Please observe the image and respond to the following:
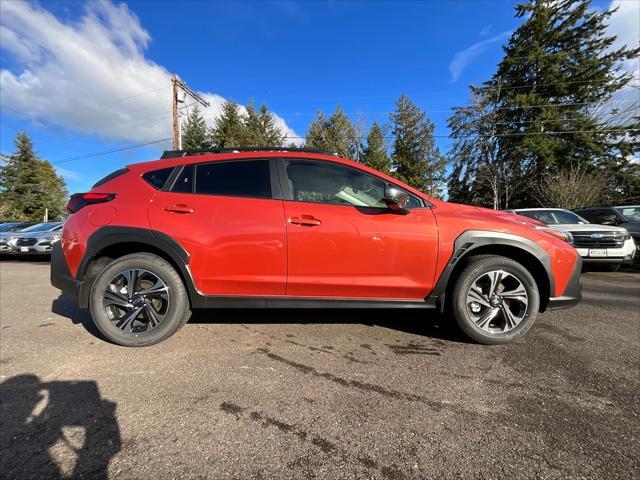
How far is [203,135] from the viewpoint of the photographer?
3894cm

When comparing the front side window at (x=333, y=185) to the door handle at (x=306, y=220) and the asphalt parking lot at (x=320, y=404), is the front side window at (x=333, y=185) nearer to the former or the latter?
the door handle at (x=306, y=220)

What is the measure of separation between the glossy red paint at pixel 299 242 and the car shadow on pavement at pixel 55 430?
1072mm

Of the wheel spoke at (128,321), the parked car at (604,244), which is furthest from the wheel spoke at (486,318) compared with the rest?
the parked car at (604,244)

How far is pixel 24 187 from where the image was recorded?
34.3 meters

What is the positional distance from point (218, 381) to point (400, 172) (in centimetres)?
3774

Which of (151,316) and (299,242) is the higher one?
(299,242)

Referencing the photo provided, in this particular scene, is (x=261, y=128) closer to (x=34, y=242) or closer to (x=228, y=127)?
(x=228, y=127)

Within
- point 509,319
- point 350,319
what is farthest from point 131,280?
point 509,319

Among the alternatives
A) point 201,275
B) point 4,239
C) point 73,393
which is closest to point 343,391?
point 201,275

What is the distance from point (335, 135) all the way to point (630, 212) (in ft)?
97.1

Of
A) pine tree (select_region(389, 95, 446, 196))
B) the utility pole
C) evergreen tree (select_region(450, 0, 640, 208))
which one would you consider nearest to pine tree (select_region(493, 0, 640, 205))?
evergreen tree (select_region(450, 0, 640, 208))

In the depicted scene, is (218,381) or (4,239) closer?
(218,381)

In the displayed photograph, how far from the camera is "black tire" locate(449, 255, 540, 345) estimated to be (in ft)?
9.29

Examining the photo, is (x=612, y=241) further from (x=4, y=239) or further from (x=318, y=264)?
(x=4, y=239)
